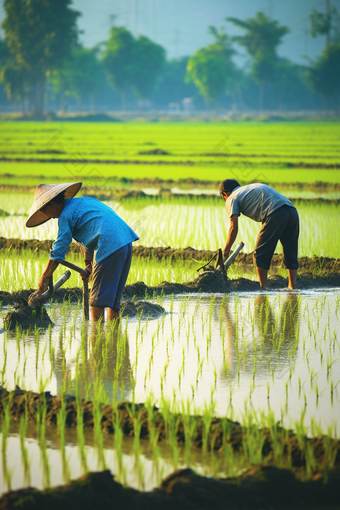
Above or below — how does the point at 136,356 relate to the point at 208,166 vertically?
below

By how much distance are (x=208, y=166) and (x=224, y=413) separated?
1479 cm

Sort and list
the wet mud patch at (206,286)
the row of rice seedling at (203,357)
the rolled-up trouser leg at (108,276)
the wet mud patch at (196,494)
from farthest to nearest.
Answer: the wet mud patch at (206,286) → the rolled-up trouser leg at (108,276) → the row of rice seedling at (203,357) → the wet mud patch at (196,494)

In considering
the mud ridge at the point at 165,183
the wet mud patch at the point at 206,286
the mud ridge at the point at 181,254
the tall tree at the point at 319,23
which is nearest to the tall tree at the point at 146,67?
the tall tree at the point at 319,23

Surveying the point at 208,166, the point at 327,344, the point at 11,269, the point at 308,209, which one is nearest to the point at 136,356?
the point at 327,344

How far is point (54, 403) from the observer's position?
2.79 meters

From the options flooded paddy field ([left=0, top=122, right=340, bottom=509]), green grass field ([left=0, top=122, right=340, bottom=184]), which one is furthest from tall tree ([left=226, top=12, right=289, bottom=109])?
flooded paddy field ([left=0, top=122, right=340, bottom=509])

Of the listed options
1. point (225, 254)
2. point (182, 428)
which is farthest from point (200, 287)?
point (182, 428)

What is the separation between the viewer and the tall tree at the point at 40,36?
173ft

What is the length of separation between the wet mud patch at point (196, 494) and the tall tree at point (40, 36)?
170 feet

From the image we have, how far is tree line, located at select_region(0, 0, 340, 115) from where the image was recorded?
175 ft

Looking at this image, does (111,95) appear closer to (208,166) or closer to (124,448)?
(208,166)

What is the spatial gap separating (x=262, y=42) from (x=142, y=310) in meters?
65.6

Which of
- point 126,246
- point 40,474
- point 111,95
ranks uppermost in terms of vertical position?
point 111,95

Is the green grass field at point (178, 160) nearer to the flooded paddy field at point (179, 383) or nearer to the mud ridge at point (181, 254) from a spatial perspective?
the mud ridge at point (181, 254)
